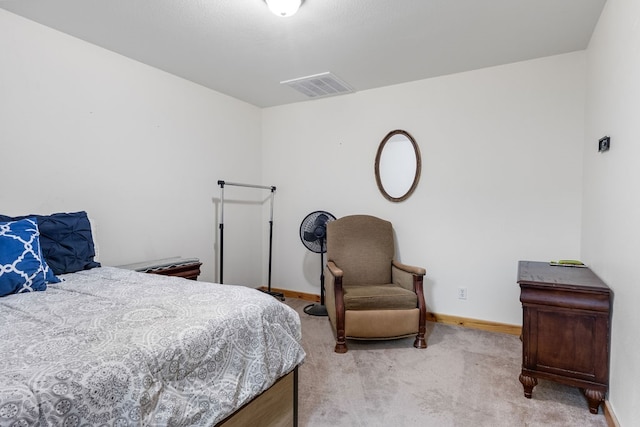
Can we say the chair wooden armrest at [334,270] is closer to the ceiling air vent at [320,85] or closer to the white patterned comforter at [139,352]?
the white patterned comforter at [139,352]

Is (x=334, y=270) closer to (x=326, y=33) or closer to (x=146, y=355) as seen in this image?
(x=326, y=33)

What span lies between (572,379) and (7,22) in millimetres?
3826

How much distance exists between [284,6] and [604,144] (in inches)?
77.0

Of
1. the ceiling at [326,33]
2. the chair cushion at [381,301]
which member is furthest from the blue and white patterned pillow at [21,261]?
the chair cushion at [381,301]

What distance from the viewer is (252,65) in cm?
297

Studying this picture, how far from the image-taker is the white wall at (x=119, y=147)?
87.8 inches

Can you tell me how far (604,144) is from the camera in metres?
2.02

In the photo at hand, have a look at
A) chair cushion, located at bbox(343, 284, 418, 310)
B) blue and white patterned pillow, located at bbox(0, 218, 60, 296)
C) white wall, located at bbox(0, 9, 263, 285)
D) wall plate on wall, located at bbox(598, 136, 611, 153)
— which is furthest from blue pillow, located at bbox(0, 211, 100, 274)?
wall plate on wall, located at bbox(598, 136, 611, 153)

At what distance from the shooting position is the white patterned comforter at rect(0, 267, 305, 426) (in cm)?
84

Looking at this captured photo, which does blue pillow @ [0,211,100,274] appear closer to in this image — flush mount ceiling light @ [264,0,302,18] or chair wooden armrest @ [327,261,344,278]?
chair wooden armrest @ [327,261,344,278]

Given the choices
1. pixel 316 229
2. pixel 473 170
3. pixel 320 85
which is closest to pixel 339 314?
pixel 316 229

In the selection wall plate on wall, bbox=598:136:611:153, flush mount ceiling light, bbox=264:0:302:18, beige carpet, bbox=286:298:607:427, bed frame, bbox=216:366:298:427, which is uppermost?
flush mount ceiling light, bbox=264:0:302:18

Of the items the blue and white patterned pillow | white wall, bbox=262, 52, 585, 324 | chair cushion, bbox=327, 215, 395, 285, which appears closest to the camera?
the blue and white patterned pillow

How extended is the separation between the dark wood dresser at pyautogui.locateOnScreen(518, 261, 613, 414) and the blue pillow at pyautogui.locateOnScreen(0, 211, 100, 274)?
2.56 m
